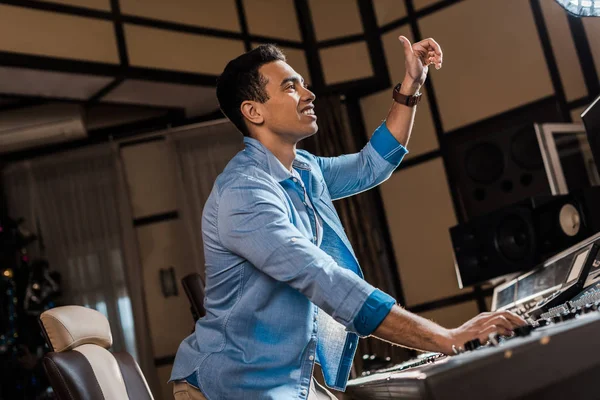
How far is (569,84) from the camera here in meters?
5.07

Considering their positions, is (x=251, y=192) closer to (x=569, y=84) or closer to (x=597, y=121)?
(x=597, y=121)

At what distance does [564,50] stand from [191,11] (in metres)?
2.67

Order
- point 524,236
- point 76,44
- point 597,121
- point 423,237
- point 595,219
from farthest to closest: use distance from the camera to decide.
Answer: point 423,237
point 76,44
point 524,236
point 595,219
point 597,121

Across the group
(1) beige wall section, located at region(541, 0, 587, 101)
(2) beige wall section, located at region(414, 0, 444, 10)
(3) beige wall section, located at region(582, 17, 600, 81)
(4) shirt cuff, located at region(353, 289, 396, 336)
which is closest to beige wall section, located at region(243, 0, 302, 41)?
(2) beige wall section, located at region(414, 0, 444, 10)

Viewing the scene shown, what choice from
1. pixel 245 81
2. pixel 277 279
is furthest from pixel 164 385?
pixel 277 279

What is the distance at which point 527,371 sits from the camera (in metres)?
0.94

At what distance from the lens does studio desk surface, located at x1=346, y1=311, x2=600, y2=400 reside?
0.92 m

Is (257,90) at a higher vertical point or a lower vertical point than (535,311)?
higher

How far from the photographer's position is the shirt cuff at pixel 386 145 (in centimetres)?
195

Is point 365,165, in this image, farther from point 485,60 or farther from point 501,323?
point 485,60

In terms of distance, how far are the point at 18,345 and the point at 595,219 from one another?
371 centimetres

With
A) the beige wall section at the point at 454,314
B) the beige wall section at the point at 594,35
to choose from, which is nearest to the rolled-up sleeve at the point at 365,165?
the beige wall section at the point at 594,35

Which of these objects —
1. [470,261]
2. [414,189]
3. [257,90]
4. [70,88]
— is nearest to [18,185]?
[70,88]

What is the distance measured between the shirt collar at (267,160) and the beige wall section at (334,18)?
4420 millimetres
